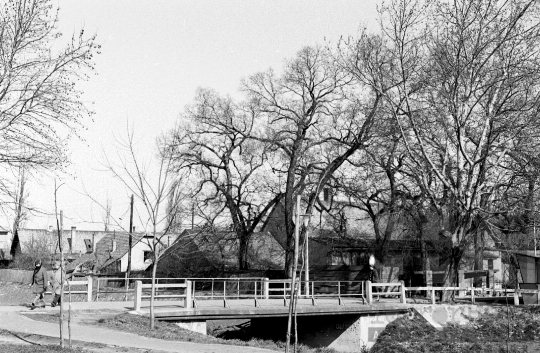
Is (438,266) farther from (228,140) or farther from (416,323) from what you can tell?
(416,323)

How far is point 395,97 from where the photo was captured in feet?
103

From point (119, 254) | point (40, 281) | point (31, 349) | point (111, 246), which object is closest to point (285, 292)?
point (40, 281)

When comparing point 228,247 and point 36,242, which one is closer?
point 228,247

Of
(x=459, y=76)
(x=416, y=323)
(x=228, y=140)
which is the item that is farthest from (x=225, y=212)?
(x=459, y=76)

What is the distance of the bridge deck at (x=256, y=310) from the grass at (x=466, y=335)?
1.07 meters

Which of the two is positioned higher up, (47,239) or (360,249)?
(47,239)

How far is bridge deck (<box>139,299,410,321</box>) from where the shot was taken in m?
22.7

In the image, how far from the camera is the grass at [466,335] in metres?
23.3

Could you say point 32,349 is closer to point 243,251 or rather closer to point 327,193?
point 327,193

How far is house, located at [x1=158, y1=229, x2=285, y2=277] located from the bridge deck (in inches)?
898

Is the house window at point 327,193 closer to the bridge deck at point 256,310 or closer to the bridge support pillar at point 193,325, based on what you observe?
the bridge deck at point 256,310

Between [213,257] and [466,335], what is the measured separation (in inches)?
1315

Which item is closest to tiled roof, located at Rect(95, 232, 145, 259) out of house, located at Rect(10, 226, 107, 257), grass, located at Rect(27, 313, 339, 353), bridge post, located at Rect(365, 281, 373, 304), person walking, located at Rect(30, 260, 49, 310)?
house, located at Rect(10, 226, 107, 257)

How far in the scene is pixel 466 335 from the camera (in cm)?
2662
